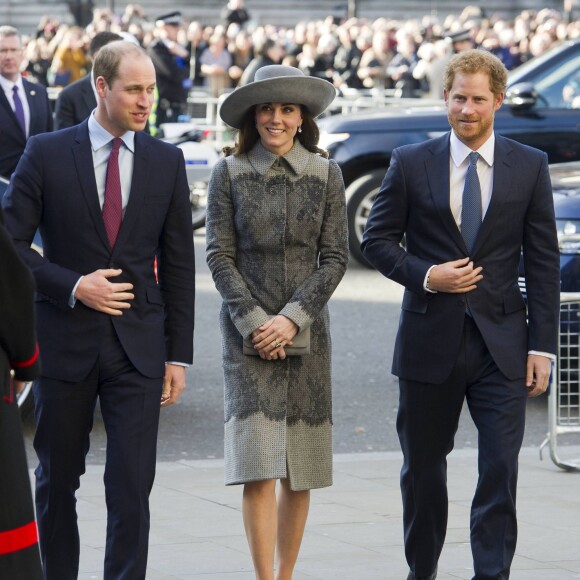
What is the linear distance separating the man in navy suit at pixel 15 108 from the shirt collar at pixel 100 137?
5.14m

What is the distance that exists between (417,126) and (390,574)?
877 centimetres

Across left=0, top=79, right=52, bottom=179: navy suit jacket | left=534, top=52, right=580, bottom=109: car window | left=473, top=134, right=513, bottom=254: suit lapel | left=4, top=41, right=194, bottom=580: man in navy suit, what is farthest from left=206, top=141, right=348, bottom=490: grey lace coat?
left=534, top=52, right=580, bottom=109: car window

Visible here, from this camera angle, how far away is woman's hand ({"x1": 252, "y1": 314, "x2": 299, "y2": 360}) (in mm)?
5309

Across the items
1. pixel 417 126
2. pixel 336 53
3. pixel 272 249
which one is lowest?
pixel 336 53

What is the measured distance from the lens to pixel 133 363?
501 cm

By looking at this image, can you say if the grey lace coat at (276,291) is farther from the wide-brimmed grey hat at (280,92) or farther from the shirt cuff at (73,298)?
the shirt cuff at (73,298)

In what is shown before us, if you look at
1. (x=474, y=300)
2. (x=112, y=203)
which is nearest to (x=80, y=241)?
(x=112, y=203)

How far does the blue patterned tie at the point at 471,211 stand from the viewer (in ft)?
17.8

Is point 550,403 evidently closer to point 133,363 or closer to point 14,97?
point 133,363

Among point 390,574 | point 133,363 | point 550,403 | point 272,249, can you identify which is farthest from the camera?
point 550,403

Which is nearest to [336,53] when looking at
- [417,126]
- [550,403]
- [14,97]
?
[417,126]

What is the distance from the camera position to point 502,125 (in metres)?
14.0

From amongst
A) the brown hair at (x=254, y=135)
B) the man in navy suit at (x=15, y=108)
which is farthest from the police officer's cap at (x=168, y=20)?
the brown hair at (x=254, y=135)

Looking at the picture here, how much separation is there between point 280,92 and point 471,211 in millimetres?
782
